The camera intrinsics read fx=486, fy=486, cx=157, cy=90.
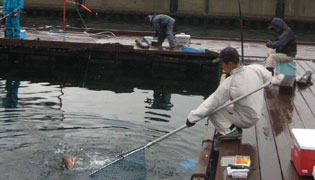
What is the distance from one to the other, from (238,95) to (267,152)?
828 millimetres

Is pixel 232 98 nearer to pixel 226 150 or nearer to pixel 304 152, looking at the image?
pixel 226 150

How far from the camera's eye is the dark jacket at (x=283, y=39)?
34.3 ft

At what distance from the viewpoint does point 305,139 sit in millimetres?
5312

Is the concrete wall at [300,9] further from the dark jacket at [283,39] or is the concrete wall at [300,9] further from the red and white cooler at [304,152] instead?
the red and white cooler at [304,152]

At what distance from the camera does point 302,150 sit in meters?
5.21

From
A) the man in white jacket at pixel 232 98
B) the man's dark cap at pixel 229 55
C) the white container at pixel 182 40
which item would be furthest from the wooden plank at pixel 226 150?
the white container at pixel 182 40

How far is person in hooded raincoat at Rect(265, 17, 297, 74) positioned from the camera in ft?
34.4

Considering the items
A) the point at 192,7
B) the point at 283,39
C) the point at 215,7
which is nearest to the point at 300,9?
the point at 215,7

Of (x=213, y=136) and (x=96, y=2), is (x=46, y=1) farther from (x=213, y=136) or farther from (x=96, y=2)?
(x=213, y=136)

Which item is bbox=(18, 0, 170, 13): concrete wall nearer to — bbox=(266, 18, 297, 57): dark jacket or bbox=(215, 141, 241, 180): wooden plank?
bbox=(266, 18, 297, 57): dark jacket

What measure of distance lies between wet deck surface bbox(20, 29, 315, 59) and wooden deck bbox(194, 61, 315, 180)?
24.9 feet

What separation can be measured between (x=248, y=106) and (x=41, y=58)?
40.7ft

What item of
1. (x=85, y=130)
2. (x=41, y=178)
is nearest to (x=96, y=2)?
(x=85, y=130)

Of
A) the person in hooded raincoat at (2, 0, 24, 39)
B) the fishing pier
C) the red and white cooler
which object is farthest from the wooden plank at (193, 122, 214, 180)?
the person in hooded raincoat at (2, 0, 24, 39)
